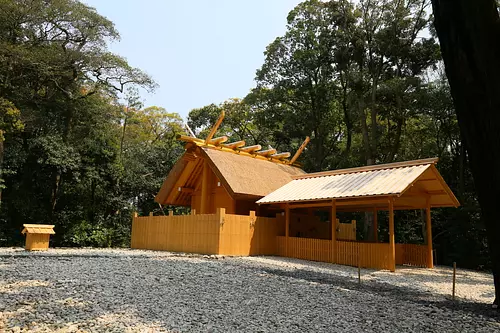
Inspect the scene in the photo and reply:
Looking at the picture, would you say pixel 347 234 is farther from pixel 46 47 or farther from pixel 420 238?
pixel 46 47

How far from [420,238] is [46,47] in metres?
24.0

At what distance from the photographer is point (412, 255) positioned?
50.7ft

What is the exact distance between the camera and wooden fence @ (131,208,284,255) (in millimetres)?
13594

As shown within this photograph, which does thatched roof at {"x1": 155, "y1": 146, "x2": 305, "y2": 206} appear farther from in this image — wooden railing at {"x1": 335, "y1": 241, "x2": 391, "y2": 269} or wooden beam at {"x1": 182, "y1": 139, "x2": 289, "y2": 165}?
wooden railing at {"x1": 335, "y1": 241, "x2": 391, "y2": 269}

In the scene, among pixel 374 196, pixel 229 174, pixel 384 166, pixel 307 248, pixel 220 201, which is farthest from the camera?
pixel 220 201

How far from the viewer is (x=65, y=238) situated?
2027cm

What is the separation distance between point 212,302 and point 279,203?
30.6 feet

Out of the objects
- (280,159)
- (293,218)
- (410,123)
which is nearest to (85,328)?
(293,218)

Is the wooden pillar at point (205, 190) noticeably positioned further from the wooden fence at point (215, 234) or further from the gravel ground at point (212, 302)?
the gravel ground at point (212, 302)

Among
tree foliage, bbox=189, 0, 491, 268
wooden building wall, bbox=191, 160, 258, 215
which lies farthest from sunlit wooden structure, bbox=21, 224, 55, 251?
tree foliage, bbox=189, 0, 491, 268

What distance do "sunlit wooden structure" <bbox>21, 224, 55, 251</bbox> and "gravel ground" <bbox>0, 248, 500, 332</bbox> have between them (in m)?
4.31

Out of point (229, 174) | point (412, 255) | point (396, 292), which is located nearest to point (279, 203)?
point (229, 174)

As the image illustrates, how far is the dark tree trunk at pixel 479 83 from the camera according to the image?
21.0 ft

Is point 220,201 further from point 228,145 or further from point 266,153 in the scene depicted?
point 266,153
